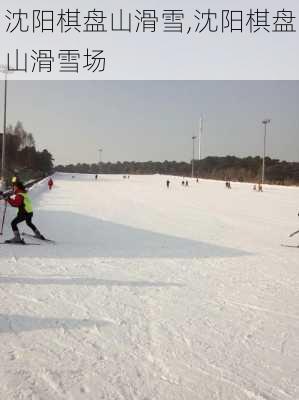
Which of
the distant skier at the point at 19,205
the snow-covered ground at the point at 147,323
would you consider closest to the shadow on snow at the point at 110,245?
the snow-covered ground at the point at 147,323

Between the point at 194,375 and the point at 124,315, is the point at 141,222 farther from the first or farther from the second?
the point at 194,375

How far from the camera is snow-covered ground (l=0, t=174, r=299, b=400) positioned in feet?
9.95

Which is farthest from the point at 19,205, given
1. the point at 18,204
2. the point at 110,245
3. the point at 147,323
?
the point at 147,323

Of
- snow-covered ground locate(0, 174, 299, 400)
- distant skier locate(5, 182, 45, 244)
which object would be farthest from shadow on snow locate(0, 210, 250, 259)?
distant skier locate(5, 182, 45, 244)

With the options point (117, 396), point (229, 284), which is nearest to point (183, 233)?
point (229, 284)

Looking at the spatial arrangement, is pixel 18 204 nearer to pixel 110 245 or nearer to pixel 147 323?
pixel 110 245

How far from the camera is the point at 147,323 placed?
4184 mm

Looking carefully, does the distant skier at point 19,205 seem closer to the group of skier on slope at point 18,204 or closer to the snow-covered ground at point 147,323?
the group of skier on slope at point 18,204

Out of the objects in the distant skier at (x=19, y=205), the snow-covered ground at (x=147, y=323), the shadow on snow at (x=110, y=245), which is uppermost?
the distant skier at (x=19, y=205)

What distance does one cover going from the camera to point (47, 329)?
3.94 metres

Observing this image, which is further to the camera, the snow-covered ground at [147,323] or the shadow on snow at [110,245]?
the shadow on snow at [110,245]

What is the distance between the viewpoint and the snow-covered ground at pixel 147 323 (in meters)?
3.03

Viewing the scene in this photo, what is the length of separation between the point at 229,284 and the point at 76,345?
9.60 feet

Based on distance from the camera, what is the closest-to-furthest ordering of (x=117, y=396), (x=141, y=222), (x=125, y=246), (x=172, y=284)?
(x=117, y=396)
(x=172, y=284)
(x=125, y=246)
(x=141, y=222)
